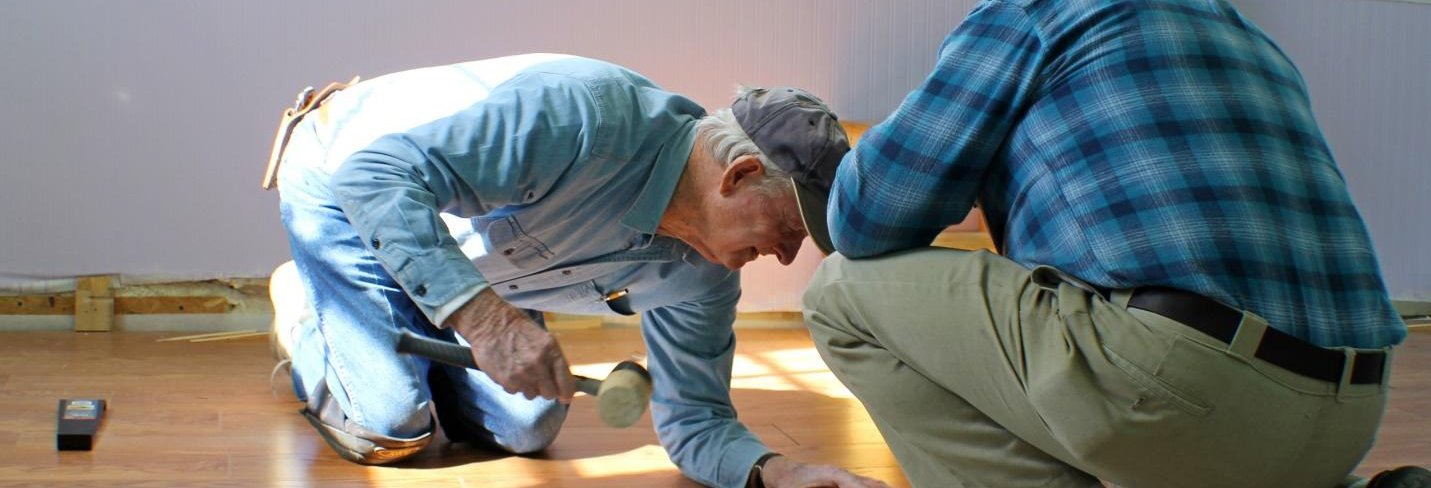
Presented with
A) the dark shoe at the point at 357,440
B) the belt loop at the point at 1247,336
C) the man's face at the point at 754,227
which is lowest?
the dark shoe at the point at 357,440

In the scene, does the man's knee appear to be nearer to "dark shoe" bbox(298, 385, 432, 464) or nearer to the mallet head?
"dark shoe" bbox(298, 385, 432, 464)

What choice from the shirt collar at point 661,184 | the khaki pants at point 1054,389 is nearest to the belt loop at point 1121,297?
the khaki pants at point 1054,389

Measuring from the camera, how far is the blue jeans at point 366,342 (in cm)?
Result: 240

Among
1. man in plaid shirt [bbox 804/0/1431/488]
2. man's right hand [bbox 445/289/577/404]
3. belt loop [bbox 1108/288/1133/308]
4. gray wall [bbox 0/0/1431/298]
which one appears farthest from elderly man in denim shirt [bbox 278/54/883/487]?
gray wall [bbox 0/0/1431/298]

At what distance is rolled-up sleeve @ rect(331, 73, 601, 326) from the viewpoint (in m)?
1.81

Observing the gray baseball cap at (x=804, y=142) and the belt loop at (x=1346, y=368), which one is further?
the gray baseball cap at (x=804, y=142)

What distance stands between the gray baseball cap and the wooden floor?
1.94 ft

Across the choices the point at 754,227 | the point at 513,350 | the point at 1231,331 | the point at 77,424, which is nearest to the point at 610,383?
the point at 513,350

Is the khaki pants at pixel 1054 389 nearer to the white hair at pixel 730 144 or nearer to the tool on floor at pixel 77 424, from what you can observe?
the white hair at pixel 730 144

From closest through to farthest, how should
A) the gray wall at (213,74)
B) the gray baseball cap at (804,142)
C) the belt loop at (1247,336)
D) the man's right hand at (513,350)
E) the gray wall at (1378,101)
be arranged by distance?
the belt loop at (1247,336)
the man's right hand at (513,350)
the gray baseball cap at (804,142)
the gray wall at (213,74)
the gray wall at (1378,101)

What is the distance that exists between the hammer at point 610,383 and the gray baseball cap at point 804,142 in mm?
385

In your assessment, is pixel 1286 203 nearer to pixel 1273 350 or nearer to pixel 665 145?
pixel 1273 350

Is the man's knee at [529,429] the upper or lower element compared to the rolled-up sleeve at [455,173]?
lower

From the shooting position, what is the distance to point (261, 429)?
2.60m
